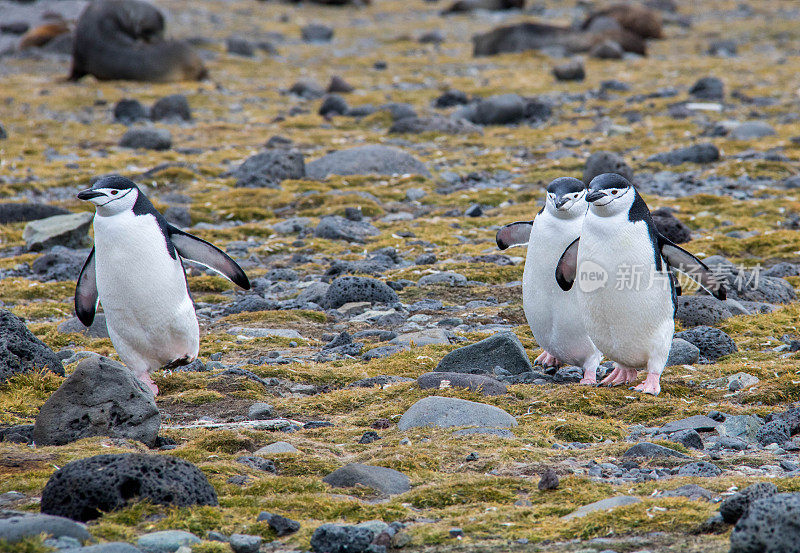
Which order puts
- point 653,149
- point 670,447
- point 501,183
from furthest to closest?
point 653,149, point 501,183, point 670,447

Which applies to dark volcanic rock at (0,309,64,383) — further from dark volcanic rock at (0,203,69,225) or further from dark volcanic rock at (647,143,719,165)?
dark volcanic rock at (647,143,719,165)

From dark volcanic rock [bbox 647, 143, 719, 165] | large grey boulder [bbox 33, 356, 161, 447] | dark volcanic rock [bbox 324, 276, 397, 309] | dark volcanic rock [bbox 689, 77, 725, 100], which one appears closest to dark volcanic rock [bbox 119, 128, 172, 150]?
dark volcanic rock [bbox 647, 143, 719, 165]

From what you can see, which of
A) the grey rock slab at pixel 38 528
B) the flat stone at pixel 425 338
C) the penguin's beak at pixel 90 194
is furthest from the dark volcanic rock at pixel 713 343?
the grey rock slab at pixel 38 528

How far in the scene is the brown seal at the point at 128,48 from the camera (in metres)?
21.0

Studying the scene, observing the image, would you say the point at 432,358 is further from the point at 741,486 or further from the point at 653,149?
the point at 653,149

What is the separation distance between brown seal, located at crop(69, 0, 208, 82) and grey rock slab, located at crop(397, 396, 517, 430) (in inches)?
726

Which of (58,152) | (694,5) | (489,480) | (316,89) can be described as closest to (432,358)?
(489,480)

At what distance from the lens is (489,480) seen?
151 inches

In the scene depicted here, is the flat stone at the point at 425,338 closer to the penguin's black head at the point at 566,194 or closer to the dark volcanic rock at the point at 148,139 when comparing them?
the penguin's black head at the point at 566,194

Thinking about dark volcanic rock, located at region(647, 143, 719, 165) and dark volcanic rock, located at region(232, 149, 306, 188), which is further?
dark volcanic rock, located at region(647, 143, 719, 165)

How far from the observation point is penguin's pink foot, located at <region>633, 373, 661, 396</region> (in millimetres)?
5270

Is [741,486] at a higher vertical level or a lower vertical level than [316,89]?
higher

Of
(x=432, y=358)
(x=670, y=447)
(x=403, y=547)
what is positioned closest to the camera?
(x=403, y=547)

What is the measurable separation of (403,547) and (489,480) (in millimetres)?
766
